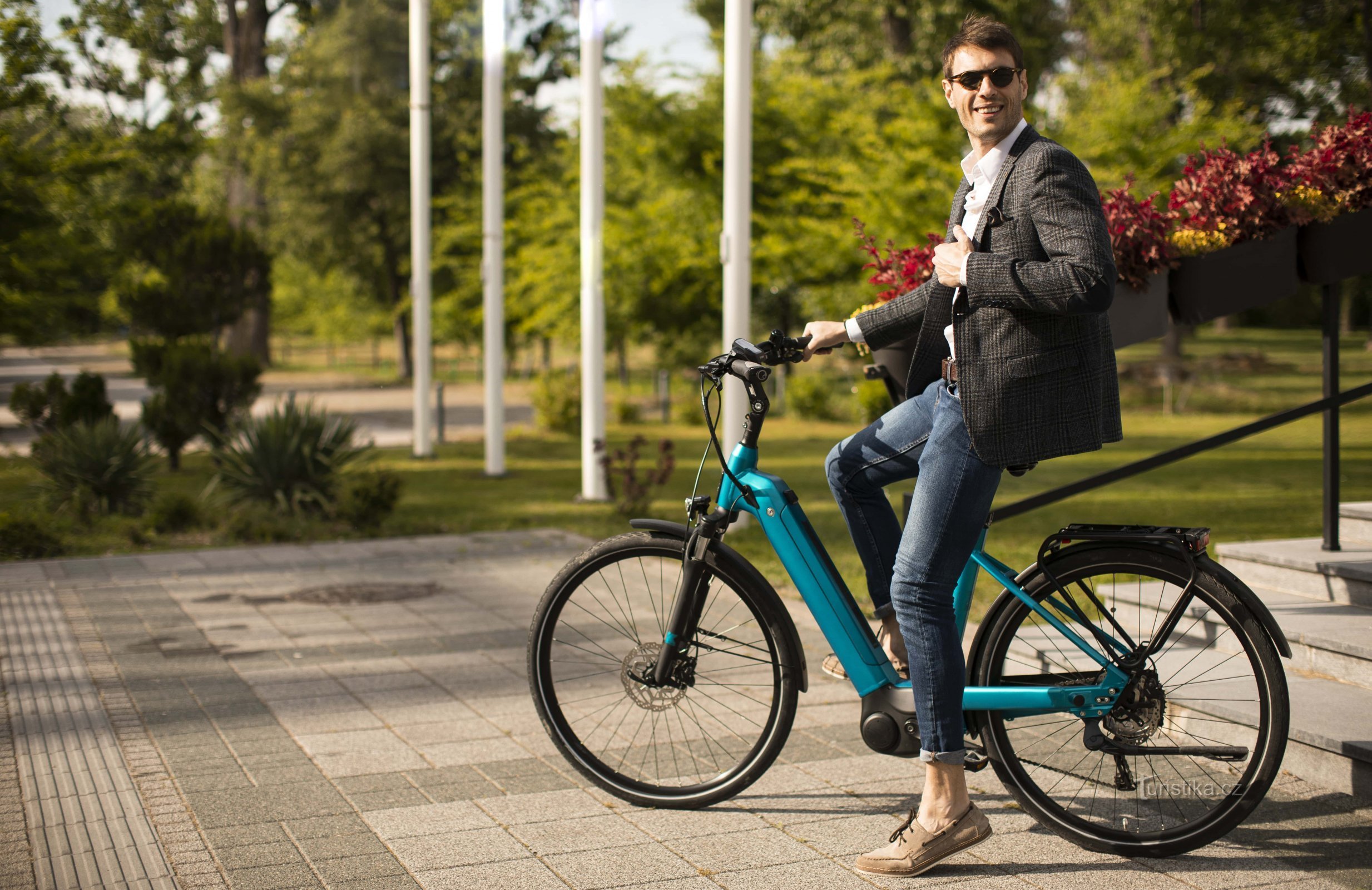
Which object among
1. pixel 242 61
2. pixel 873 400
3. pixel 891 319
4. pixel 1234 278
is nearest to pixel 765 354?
pixel 891 319

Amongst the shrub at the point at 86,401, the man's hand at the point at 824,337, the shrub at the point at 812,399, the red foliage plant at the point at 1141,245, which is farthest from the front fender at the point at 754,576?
the shrub at the point at 812,399

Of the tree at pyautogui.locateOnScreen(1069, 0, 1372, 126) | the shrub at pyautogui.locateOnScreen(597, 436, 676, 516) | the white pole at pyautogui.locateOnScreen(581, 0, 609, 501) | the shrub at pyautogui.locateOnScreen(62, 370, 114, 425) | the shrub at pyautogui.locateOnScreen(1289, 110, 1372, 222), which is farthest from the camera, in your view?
the tree at pyautogui.locateOnScreen(1069, 0, 1372, 126)

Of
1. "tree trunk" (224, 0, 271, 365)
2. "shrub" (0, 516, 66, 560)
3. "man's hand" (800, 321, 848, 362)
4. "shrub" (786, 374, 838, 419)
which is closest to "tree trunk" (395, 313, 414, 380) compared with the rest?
"tree trunk" (224, 0, 271, 365)

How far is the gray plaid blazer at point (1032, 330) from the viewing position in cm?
306

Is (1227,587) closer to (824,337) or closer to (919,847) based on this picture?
(919,847)

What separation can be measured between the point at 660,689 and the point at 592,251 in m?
7.85

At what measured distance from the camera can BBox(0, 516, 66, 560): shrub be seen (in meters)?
8.91

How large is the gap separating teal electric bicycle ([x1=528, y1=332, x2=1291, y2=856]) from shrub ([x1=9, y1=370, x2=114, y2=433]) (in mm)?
11378

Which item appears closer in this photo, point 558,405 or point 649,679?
point 649,679

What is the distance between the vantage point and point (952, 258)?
10.4ft

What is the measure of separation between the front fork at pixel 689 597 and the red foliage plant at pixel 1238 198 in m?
2.77

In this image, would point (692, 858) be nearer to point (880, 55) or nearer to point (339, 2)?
point (880, 55)

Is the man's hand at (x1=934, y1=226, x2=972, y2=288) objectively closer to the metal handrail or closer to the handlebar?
the handlebar

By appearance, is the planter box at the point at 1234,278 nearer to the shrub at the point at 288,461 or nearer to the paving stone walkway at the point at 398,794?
the paving stone walkway at the point at 398,794
